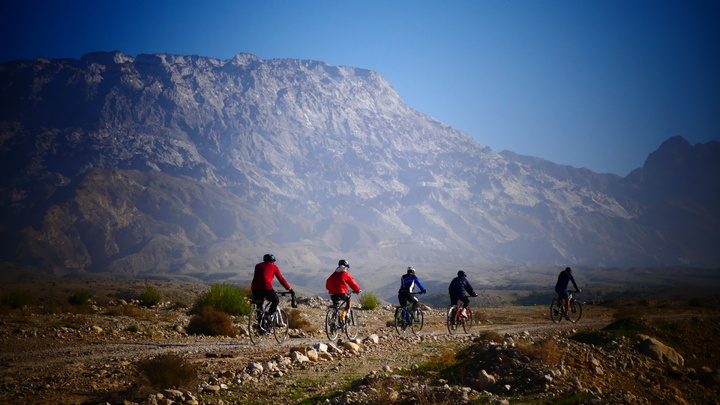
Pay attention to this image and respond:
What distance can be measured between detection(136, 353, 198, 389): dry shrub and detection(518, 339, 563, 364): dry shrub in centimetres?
686

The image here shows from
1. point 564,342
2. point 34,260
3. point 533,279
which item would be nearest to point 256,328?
point 564,342

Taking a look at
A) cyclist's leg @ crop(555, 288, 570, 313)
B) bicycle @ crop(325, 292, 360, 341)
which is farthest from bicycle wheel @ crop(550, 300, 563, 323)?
bicycle @ crop(325, 292, 360, 341)

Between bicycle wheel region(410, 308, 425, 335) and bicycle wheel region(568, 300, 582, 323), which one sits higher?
bicycle wheel region(410, 308, 425, 335)

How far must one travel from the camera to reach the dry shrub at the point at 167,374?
9992 mm

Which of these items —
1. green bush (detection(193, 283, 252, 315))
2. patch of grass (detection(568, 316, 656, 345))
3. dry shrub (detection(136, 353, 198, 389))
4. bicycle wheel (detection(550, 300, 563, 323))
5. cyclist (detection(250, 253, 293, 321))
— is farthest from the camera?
green bush (detection(193, 283, 252, 315))


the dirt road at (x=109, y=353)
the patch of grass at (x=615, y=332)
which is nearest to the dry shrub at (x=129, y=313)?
the dirt road at (x=109, y=353)

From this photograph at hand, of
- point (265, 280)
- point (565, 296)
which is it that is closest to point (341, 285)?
point (265, 280)

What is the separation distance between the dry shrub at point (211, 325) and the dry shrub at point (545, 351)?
13.0 m

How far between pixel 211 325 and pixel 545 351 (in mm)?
13950

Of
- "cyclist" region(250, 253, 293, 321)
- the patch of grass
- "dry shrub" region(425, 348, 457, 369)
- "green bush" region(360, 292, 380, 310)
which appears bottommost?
"green bush" region(360, 292, 380, 310)

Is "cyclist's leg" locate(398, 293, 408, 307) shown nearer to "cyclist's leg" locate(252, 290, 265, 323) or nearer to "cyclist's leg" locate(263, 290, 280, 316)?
"cyclist's leg" locate(263, 290, 280, 316)

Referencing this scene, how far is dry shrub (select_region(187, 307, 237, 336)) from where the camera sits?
19656mm

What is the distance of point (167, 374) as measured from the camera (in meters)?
10.0

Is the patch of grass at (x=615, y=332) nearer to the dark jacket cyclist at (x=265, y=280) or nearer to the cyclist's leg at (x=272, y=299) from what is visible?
the dark jacket cyclist at (x=265, y=280)
